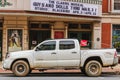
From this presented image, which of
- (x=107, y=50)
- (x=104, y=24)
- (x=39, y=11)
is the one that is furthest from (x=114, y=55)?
(x=104, y=24)

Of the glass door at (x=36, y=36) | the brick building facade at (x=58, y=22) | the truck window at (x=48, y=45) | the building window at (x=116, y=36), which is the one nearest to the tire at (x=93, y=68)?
the truck window at (x=48, y=45)

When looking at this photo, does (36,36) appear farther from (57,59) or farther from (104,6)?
(57,59)

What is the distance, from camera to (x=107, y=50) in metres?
20.0

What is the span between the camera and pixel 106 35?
97.9 ft

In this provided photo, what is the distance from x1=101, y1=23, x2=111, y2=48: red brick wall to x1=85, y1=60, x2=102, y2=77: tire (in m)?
9.74

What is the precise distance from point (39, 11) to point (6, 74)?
20.4 feet

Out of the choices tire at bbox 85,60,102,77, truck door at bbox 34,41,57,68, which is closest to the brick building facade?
truck door at bbox 34,41,57,68

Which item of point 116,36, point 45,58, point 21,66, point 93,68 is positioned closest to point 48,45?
point 45,58

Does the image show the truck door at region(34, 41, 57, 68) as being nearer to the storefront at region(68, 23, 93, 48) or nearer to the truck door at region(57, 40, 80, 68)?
the truck door at region(57, 40, 80, 68)

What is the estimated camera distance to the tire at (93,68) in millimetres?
20062

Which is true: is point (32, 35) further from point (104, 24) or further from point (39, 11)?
point (104, 24)

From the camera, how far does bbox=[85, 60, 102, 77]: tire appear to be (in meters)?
20.1

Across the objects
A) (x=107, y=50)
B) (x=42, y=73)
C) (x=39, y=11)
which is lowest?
(x=42, y=73)

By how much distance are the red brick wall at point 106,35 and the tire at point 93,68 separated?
32.0ft
